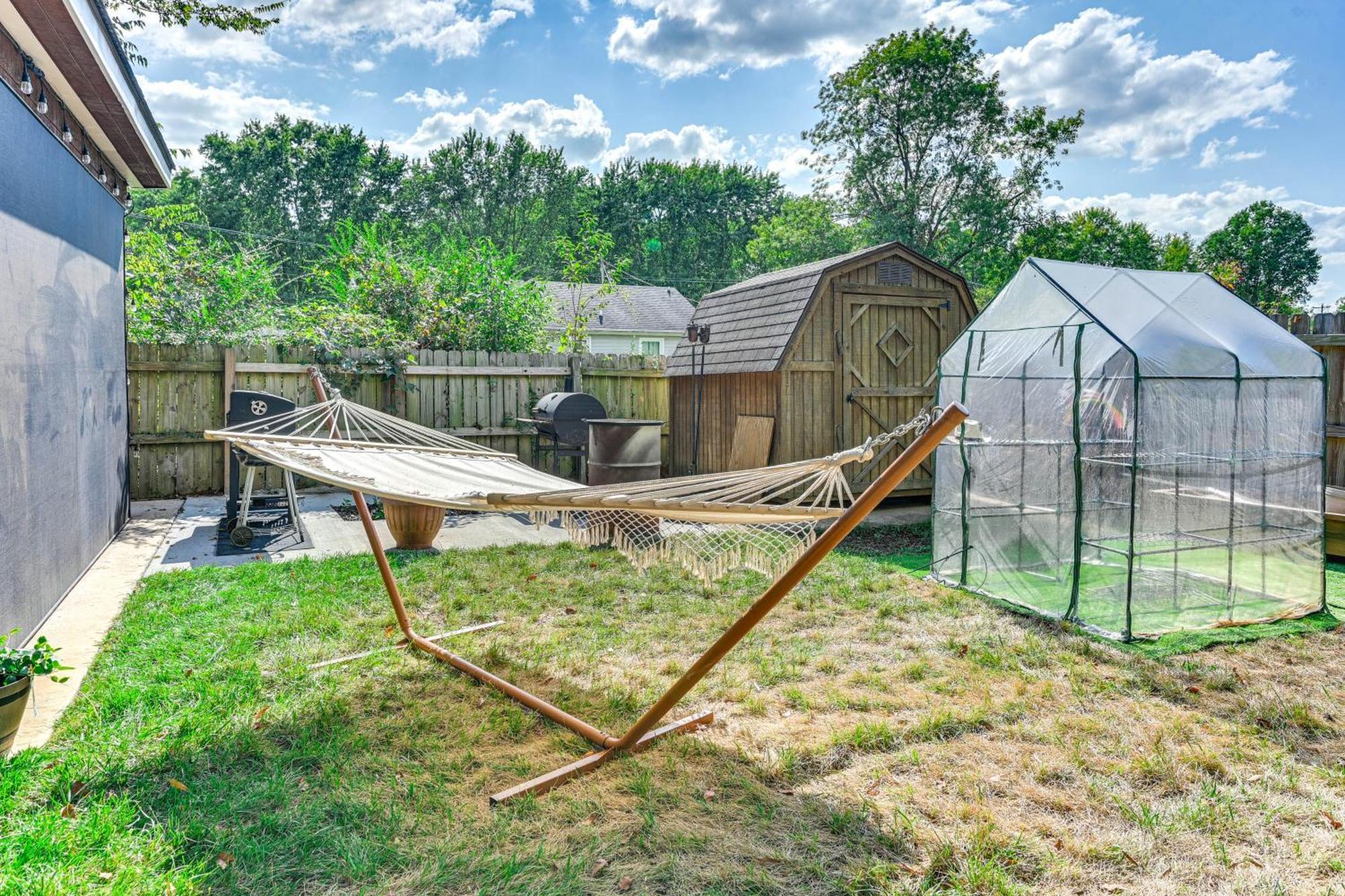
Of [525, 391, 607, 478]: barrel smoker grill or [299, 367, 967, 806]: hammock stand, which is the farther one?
[525, 391, 607, 478]: barrel smoker grill

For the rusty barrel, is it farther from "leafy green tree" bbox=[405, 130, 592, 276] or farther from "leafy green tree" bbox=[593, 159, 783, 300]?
"leafy green tree" bbox=[593, 159, 783, 300]

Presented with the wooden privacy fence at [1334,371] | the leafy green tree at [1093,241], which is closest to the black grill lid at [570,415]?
the wooden privacy fence at [1334,371]

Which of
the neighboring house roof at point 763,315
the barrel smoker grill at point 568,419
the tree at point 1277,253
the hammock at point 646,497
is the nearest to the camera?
the hammock at point 646,497

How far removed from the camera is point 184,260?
9406 millimetres

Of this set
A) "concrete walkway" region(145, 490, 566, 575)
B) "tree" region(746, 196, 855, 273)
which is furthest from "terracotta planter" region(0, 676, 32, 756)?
"tree" region(746, 196, 855, 273)

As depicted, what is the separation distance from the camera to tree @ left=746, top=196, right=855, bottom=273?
2078 centimetres

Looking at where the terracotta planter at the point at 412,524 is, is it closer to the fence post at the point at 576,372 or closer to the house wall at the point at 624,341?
the fence post at the point at 576,372

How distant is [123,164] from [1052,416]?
23.3 ft

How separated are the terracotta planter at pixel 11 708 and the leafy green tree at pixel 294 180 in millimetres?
27436

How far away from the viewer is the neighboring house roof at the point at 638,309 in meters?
21.4

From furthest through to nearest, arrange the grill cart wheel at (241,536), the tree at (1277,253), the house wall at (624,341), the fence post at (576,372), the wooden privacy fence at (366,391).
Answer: the tree at (1277,253)
the house wall at (624,341)
the fence post at (576,372)
the wooden privacy fence at (366,391)
the grill cart wheel at (241,536)

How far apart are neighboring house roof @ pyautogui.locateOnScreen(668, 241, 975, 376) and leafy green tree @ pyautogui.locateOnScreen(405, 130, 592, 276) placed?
21584 mm

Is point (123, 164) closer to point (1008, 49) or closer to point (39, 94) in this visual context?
point (39, 94)

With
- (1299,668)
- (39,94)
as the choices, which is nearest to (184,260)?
(39,94)
